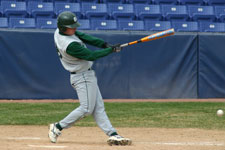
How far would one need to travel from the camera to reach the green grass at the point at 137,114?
7969 millimetres

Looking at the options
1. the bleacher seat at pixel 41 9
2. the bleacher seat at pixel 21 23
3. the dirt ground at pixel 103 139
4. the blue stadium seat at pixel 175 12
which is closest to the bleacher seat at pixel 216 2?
the blue stadium seat at pixel 175 12

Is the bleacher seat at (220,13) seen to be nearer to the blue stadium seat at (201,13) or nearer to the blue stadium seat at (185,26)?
the blue stadium seat at (201,13)

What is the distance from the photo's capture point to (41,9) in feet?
44.9

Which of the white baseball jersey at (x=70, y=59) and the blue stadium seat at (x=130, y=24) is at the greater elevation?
the blue stadium seat at (x=130, y=24)

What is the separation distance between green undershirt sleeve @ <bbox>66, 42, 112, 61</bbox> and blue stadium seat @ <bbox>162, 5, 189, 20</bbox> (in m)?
9.75

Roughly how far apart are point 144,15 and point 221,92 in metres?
3.80

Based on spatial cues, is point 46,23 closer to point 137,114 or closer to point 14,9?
point 14,9

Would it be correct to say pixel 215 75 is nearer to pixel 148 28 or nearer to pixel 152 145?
pixel 148 28

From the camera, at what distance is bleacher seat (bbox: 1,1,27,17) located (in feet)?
43.9

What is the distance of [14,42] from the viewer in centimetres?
1099

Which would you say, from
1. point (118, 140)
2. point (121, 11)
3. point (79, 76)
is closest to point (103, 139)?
point (118, 140)

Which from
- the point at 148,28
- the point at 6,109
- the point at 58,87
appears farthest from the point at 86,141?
the point at 148,28

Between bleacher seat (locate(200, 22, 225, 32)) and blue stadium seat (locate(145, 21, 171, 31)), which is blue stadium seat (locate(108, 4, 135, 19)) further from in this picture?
bleacher seat (locate(200, 22, 225, 32))

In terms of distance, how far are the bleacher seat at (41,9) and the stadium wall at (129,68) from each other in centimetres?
255
